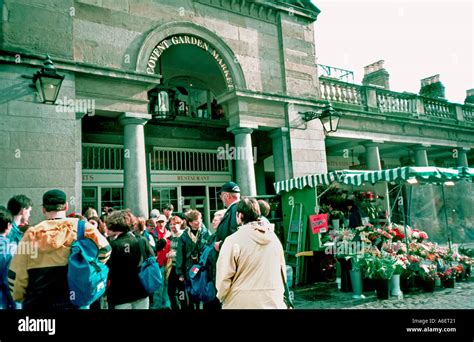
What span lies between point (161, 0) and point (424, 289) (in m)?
9.91

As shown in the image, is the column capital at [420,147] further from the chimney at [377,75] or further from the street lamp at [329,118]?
the street lamp at [329,118]

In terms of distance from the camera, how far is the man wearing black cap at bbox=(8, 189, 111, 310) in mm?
2904

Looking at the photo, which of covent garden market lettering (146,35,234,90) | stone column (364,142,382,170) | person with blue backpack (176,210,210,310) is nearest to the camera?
person with blue backpack (176,210,210,310)

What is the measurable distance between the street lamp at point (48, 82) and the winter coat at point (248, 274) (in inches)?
233

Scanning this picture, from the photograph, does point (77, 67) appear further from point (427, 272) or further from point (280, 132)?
point (427, 272)

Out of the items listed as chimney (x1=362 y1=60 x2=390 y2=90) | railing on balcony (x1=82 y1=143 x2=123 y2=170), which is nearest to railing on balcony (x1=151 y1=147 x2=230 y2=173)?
railing on balcony (x1=82 y1=143 x2=123 y2=170)

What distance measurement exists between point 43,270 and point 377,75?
750 inches

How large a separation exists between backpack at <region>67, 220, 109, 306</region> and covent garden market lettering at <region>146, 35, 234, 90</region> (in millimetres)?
6933

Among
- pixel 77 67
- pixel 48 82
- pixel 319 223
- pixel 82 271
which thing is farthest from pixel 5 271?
pixel 319 223

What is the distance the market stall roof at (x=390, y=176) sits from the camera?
25.3ft

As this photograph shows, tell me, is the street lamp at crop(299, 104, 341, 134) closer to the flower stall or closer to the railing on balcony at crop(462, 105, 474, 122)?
the flower stall

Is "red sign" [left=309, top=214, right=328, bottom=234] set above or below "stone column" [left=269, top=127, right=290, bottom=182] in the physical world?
below

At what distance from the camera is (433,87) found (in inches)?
726

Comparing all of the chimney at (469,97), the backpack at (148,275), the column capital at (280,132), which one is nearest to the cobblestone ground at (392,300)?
the backpack at (148,275)
